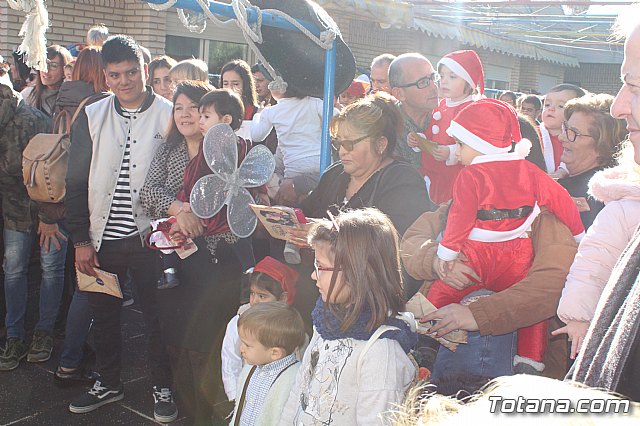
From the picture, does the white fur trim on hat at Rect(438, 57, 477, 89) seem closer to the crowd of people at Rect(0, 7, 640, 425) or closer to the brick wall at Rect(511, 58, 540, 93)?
the crowd of people at Rect(0, 7, 640, 425)

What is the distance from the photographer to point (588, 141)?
10.3ft

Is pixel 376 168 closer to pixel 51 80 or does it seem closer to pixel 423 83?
pixel 423 83

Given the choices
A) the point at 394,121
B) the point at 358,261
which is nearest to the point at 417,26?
the point at 394,121

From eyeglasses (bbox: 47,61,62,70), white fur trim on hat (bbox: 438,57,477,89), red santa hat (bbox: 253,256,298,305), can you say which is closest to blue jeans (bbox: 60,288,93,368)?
red santa hat (bbox: 253,256,298,305)

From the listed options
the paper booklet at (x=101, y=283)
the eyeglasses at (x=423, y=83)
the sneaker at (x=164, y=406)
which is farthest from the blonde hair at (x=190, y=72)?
the sneaker at (x=164, y=406)

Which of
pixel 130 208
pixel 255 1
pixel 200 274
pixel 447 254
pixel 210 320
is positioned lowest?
pixel 210 320

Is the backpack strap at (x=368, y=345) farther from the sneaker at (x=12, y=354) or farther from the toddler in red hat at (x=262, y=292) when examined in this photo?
the sneaker at (x=12, y=354)

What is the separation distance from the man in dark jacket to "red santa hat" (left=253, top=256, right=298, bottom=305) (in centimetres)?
196

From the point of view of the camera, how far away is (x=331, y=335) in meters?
2.22

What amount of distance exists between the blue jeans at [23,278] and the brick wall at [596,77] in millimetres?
25500

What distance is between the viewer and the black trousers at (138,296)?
3.59 m

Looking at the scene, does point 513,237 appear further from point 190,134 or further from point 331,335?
point 190,134

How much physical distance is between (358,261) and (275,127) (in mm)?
1908

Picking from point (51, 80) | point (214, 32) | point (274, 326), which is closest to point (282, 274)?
point (274, 326)
